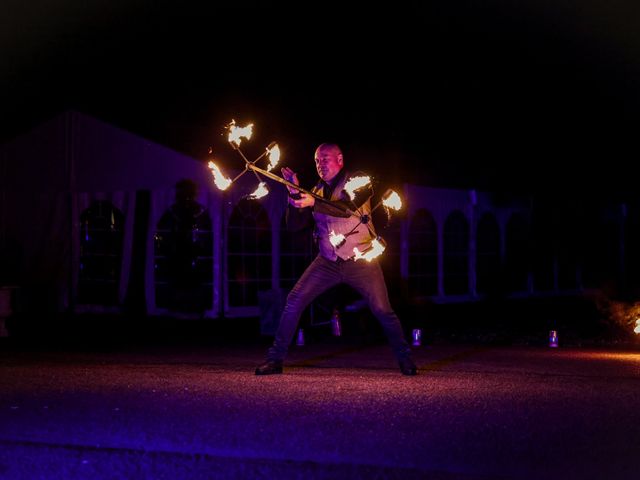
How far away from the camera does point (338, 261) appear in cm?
922

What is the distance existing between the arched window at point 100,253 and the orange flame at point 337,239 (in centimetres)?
998

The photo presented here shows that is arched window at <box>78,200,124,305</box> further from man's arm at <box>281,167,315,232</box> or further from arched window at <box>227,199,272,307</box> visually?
man's arm at <box>281,167,315,232</box>

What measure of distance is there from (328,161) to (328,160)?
12mm

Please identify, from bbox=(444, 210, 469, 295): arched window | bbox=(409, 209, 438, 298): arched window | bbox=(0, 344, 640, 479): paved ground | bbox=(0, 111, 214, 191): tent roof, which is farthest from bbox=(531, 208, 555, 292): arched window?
bbox=(0, 344, 640, 479): paved ground

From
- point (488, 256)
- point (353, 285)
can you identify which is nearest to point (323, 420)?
point (353, 285)

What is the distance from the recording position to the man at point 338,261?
9.12m

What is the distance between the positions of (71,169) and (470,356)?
1035 cm

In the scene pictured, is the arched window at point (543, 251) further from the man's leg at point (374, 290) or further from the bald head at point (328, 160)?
the bald head at point (328, 160)

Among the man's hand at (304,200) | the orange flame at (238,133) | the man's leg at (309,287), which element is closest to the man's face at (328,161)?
the man's hand at (304,200)

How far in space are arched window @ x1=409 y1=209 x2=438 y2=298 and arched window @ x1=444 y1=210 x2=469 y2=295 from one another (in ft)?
1.57

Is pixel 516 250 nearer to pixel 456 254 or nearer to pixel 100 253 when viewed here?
pixel 456 254

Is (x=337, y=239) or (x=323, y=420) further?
(x=337, y=239)

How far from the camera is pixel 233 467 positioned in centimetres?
582

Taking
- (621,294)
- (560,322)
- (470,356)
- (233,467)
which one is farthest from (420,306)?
(233,467)
